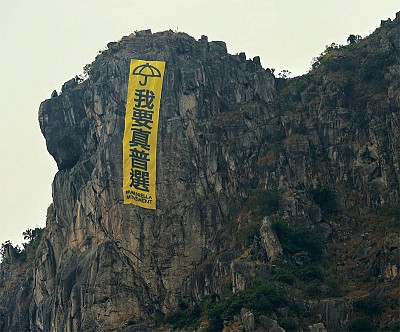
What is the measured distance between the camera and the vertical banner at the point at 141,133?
97.4m

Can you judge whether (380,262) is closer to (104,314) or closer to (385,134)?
(385,134)

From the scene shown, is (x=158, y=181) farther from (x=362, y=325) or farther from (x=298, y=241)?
(x=362, y=325)

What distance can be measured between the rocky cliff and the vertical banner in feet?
2.41

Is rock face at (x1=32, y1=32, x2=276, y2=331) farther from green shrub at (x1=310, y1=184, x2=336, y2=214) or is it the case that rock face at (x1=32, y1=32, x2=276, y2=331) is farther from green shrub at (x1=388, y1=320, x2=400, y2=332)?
green shrub at (x1=388, y1=320, x2=400, y2=332)

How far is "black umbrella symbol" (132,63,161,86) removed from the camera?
10038cm

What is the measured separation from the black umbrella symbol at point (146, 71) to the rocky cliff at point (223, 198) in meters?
1.44

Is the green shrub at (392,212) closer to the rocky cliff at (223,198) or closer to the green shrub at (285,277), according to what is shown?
the rocky cliff at (223,198)

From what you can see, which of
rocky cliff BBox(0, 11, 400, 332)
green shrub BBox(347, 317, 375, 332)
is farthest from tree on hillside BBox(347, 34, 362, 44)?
green shrub BBox(347, 317, 375, 332)

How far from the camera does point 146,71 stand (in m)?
101

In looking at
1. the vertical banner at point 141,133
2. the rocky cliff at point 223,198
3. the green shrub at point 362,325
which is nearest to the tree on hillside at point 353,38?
the rocky cliff at point 223,198

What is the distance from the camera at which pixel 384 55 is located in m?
102

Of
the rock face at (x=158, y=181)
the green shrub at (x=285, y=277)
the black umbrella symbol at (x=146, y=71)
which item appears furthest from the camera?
the black umbrella symbol at (x=146, y=71)

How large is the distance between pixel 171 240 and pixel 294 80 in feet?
56.4

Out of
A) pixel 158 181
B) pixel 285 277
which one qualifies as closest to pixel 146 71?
pixel 158 181
